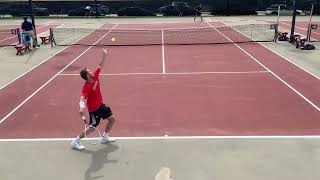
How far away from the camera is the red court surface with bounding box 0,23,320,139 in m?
10.3

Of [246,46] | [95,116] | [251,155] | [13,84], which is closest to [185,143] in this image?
[251,155]

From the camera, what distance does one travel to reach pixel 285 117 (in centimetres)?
1093

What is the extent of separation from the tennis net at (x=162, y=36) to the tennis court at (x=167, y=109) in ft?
15.5

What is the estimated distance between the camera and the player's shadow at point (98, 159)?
7.80 m

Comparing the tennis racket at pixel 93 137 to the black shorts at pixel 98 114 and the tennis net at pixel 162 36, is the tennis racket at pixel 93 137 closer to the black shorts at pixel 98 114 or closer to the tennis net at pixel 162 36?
the black shorts at pixel 98 114

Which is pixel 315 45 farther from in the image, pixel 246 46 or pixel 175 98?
pixel 175 98

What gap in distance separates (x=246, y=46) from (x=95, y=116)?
1648 cm

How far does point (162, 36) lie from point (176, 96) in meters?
16.7

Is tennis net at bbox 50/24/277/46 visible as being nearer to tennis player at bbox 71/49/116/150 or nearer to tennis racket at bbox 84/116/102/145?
tennis racket at bbox 84/116/102/145

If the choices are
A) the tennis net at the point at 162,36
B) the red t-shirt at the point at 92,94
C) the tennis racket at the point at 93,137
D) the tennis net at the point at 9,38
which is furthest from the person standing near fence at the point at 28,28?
the red t-shirt at the point at 92,94

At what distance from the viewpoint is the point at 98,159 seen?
331 inches

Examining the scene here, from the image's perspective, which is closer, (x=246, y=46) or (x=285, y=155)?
(x=285, y=155)

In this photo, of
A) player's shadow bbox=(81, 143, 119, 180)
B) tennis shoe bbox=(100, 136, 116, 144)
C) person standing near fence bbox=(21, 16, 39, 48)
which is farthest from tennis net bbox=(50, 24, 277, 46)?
player's shadow bbox=(81, 143, 119, 180)

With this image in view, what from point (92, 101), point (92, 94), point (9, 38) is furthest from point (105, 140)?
point (9, 38)
